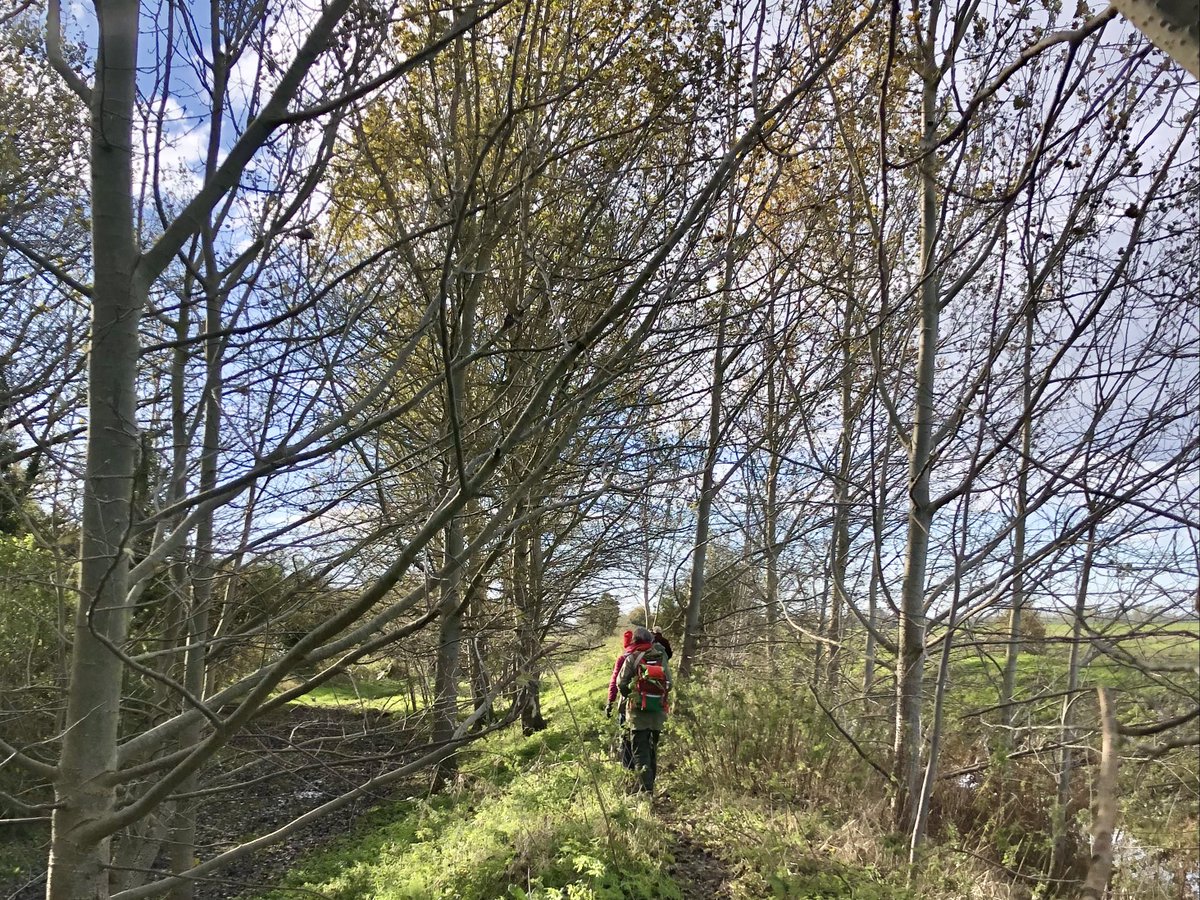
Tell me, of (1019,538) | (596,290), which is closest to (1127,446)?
(1019,538)

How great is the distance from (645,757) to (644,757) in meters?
0.01

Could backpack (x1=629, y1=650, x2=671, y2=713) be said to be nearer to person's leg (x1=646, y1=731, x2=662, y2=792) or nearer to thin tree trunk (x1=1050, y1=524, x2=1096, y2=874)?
person's leg (x1=646, y1=731, x2=662, y2=792)

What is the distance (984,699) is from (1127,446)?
655cm

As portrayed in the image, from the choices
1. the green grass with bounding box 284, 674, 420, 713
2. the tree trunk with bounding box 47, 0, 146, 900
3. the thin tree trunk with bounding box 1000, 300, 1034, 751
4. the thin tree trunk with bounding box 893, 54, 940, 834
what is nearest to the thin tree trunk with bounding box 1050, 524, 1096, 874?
the thin tree trunk with bounding box 1000, 300, 1034, 751

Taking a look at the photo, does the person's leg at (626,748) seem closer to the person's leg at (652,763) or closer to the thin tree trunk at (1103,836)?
the person's leg at (652,763)

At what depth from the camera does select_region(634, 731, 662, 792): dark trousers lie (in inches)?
269

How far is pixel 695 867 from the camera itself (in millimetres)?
5242

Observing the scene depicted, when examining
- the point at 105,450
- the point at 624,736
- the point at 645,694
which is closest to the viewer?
the point at 105,450

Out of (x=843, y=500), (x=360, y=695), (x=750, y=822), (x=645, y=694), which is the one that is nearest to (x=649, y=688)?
(x=645, y=694)

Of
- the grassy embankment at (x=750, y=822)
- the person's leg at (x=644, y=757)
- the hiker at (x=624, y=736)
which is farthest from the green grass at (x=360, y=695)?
the person's leg at (x=644, y=757)

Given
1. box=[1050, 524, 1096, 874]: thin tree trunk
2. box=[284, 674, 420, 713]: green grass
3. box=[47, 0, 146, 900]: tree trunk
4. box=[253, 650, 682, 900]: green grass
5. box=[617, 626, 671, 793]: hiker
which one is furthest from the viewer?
box=[617, 626, 671, 793]: hiker

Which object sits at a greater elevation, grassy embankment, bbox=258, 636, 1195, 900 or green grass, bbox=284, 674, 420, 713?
green grass, bbox=284, 674, 420, 713

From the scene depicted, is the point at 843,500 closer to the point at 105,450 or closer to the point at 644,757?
the point at 644,757

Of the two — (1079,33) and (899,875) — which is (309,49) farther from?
(899,875)
